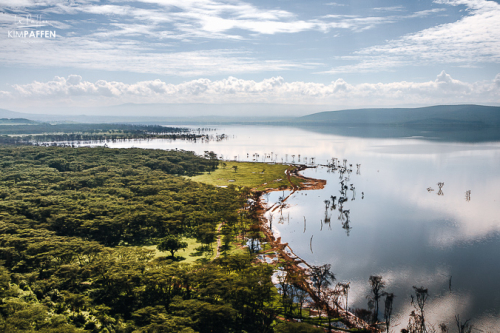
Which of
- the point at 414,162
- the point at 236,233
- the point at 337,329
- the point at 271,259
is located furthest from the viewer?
the point at 414,162

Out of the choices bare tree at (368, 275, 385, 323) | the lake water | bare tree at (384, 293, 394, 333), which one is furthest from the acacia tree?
bare tree at (384, 293, 394, 333)

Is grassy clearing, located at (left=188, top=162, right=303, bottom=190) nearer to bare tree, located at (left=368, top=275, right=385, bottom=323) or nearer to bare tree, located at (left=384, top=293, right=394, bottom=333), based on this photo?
bare tree, located at (left=368, top=275, right=385, bottom=323)

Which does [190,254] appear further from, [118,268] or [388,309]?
[388,309]

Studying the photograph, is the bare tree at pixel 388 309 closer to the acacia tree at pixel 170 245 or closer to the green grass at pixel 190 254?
the green grass at pixel 190 254

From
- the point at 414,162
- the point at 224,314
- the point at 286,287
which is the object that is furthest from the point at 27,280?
the point at 414,162

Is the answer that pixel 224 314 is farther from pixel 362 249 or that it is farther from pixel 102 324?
pixel 362 249

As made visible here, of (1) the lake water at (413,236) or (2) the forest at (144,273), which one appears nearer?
(2) the forest at (144,273)

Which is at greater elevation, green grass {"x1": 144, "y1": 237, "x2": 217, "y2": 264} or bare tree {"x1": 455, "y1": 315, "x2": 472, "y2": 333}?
green grass {"x1": 144, "y1": 237, "x2": 217, "y2": 264}

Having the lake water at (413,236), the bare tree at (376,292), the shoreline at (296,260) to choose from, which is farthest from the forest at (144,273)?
the lake water at (413,236)
